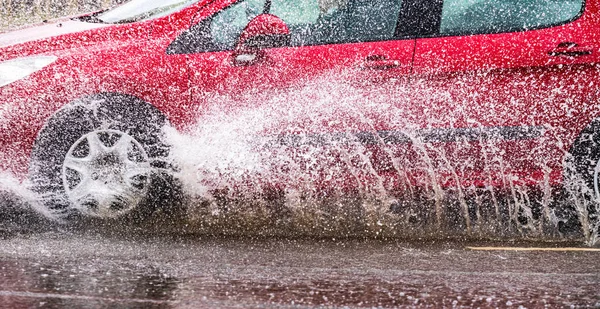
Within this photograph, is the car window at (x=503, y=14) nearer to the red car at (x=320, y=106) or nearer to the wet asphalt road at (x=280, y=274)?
the red car at (x=320, y=106)

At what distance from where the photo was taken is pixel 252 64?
5926mm

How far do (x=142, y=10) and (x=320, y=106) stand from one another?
1356mm

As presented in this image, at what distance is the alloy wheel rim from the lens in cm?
592

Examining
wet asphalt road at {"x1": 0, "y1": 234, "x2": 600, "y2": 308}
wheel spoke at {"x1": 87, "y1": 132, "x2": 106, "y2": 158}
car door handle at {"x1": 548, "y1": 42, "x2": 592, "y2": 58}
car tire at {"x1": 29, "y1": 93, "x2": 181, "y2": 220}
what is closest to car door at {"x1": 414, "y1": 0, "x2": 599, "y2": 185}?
car door handle at {"x1": 548, "y1": 42, "x2": 592, "y2": 58}

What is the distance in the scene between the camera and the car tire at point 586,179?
603 cm

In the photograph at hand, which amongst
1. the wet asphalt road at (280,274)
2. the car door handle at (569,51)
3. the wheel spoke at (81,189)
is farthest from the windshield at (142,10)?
the car door handle at (569,51)

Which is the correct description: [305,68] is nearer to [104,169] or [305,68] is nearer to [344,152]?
[344,152]

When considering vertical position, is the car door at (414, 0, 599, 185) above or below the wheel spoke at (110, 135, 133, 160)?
above

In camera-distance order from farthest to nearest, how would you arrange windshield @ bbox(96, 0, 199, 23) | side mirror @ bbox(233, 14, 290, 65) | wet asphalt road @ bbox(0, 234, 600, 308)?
windshield @ bbox(96, 0, 199, 23)
side mirror @ bbox(233, 14, 290, 65)
wet asphalt road @ bbox(0, 234, 600, 308)

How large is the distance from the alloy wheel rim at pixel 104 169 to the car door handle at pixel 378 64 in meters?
1.40

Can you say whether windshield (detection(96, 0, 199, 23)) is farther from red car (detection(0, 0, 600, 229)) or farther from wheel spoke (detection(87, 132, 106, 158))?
wheel spoke (detection(87, 132, 106, 158))

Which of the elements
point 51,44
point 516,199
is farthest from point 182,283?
point 516,199

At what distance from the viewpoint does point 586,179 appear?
6.10 m

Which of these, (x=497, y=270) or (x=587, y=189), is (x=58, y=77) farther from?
(x=587, y=189)
